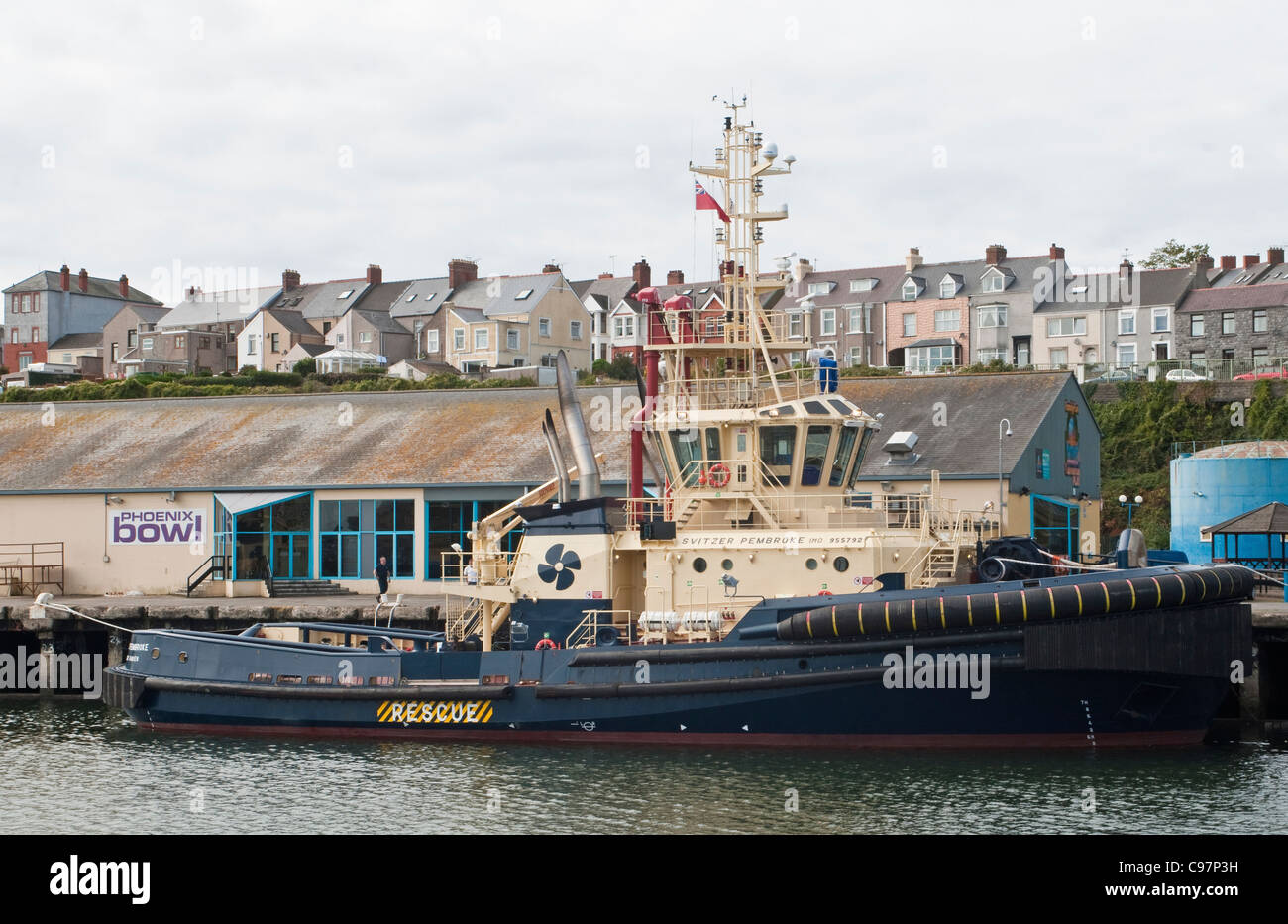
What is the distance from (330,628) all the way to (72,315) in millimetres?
73479

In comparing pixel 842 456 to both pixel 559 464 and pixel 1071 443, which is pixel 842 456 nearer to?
pixel 559 464

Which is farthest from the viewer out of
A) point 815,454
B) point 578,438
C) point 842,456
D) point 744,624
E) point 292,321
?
point 292,321

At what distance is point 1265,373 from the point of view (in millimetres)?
50344

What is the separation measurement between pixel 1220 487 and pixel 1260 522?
6.25m

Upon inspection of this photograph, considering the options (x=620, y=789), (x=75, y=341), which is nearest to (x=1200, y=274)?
(x=620, y=789)

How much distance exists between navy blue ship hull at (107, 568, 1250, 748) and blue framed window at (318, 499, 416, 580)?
12.6 m

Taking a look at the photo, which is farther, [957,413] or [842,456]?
Result: [957,413]

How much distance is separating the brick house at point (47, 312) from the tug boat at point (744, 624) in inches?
2812

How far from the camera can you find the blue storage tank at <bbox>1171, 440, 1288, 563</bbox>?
36.6m

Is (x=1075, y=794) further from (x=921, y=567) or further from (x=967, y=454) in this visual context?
(x=967, y=454)

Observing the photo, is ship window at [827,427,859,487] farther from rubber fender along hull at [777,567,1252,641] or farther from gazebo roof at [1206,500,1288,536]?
gazebo roof at [1206,500,1288,536]

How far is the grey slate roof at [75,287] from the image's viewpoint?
295 ft

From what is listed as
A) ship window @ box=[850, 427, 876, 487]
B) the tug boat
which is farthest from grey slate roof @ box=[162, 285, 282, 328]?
ship window @ box=[850, 427, 876, 487]
